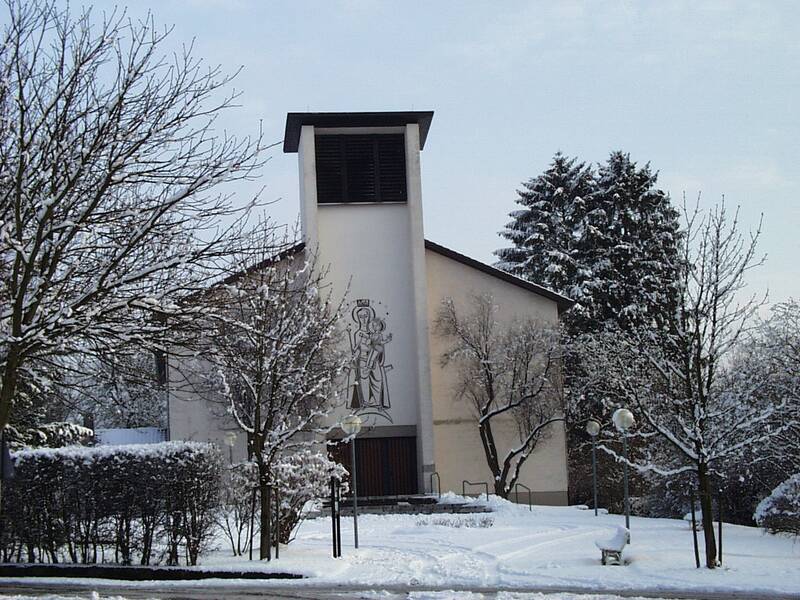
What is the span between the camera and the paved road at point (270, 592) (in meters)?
13.0

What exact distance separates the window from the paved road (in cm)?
2295

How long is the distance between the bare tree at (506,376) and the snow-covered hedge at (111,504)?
65.1 ft

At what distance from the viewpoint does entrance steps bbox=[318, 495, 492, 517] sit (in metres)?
29.6

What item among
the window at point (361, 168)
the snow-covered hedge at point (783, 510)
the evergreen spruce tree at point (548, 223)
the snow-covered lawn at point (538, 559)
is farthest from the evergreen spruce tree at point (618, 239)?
the snow-covered hedge at point (783, 510)

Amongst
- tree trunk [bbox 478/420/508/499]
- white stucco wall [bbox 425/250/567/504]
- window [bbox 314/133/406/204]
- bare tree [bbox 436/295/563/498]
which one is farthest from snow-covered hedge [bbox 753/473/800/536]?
window [bbox 314/133/406/204]

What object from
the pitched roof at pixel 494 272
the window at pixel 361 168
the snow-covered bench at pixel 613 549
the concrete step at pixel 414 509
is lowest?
the concrete step at pixel 414 509

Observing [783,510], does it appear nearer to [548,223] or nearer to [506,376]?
[506,376]

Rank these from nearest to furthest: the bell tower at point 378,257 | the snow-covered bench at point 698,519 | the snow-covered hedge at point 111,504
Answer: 1. the snow-covered hedge at point 111,504
2. the snow-covered bench at point 698,519
3. the bell tower at point 378,257

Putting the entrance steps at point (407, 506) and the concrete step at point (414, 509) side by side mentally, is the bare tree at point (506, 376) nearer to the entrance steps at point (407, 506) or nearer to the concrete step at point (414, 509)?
the entrance steps at point (407, 506)

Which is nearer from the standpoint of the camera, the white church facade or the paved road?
the paved road

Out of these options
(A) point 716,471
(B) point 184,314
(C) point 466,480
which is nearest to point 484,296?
(C) point 466,480

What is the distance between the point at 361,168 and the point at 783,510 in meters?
21.4

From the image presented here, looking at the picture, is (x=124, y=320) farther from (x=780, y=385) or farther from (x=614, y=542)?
(x=780, y=385)

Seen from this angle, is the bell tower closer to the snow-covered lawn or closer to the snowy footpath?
the snow-covered lawn
